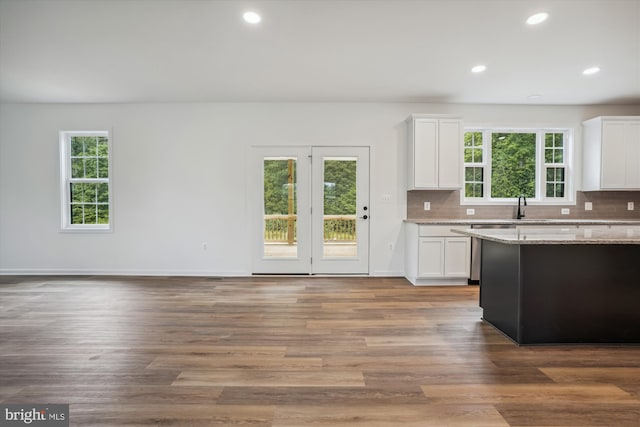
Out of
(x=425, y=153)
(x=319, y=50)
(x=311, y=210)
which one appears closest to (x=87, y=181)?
(x=311, y=210)

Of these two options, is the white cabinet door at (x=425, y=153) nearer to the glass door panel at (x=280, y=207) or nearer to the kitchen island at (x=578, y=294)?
the glass door panel at (x=280, y=207)

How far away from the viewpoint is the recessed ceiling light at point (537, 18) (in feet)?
9.10

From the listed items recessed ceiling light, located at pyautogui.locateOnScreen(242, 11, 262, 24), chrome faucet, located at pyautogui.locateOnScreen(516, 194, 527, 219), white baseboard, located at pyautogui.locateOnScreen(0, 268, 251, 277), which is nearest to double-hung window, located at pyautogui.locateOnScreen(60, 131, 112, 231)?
white baseboard, located at pyautogui.locateOnScreen(0, 268, 251, 277)

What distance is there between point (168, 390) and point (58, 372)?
2.86 feet

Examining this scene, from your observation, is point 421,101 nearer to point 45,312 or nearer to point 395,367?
point 395,367

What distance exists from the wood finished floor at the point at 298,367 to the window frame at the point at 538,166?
230 centimetres

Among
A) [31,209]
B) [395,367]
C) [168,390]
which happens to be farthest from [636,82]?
[31,209]

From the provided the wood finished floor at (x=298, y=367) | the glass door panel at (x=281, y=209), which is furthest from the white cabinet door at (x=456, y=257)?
the glass door panel at (x=281, y=209)

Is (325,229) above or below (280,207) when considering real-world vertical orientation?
below

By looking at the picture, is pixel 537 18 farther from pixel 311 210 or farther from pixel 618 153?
pixel 311 210

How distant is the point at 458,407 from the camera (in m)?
1.79

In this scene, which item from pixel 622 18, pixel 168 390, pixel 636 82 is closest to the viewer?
pixel 168 390

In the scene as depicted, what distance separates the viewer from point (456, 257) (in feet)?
15.1

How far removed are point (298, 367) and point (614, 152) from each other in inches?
219
